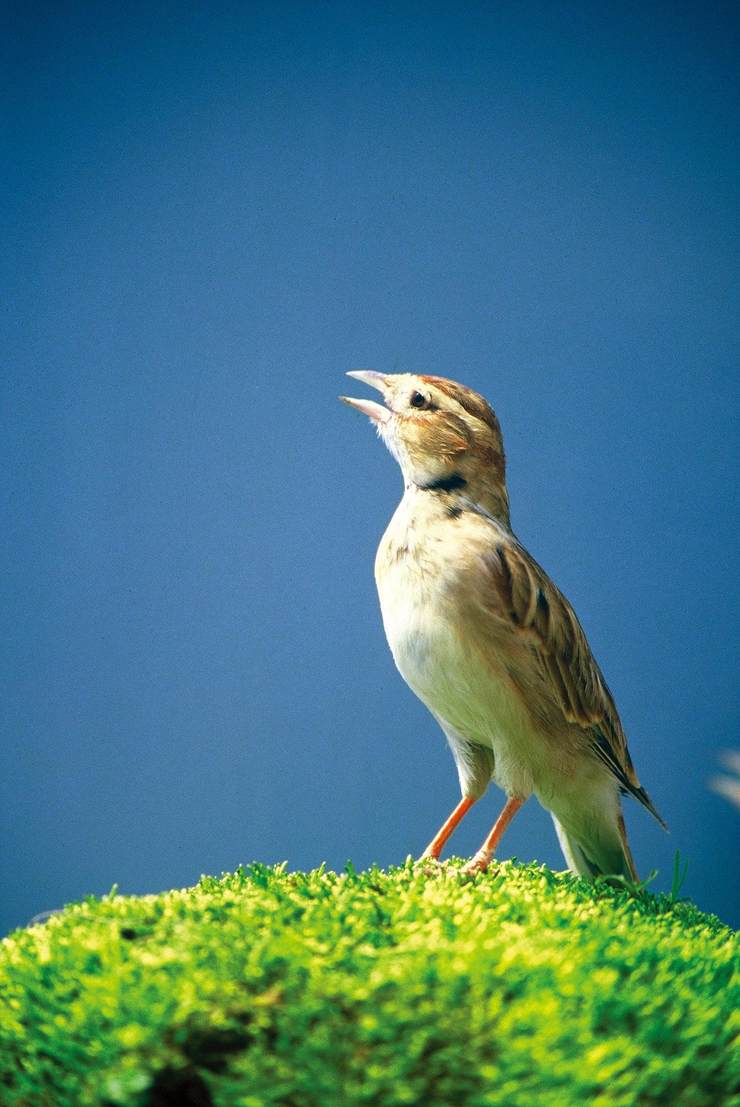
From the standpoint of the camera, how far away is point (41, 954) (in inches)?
64.2

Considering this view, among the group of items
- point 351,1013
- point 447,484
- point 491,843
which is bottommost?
point 351,1013

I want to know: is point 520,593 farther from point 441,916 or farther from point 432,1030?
point 432,1030

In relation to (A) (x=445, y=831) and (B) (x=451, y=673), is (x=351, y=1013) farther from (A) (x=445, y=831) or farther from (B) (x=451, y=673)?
(A) (x=445, y=831)

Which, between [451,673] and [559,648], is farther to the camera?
[559,648]

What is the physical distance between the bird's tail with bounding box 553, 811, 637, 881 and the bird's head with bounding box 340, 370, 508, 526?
852mm

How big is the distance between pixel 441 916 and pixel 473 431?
1.29 m

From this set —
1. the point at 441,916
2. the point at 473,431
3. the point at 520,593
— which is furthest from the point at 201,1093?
the point at 473,431

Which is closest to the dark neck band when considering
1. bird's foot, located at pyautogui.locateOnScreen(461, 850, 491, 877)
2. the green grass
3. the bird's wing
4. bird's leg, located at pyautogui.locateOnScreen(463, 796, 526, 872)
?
the bird's wing

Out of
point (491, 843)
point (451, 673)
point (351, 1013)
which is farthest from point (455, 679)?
point (351, 1013)

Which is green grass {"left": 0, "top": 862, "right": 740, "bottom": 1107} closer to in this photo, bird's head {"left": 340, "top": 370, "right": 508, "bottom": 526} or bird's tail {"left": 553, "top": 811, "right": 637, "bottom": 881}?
bird's tail {"left": 553, "top": 811, "right": 637, "bottom": 881}

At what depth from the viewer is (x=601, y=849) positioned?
2533mm

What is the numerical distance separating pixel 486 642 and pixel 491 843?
1.67ft

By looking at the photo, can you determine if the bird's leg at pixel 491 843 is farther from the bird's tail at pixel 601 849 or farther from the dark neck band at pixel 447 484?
the dark neck band at pixel 447 484

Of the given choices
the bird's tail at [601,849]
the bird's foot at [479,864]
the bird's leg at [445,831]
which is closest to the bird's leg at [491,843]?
the bird's foot at [479,864]
